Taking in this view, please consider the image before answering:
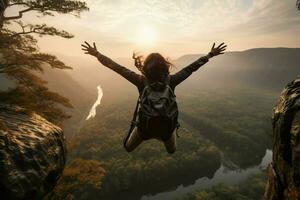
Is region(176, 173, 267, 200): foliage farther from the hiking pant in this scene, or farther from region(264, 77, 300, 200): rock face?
the hiking pant

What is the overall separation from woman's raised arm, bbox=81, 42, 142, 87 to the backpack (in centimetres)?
20

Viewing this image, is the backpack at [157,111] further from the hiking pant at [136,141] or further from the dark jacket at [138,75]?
the hiking pant at [136,141]

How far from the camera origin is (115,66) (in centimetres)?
404

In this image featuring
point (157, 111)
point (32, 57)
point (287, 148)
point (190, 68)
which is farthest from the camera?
point (32, 57)

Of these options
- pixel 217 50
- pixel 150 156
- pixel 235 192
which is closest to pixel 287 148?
pixel 217 50

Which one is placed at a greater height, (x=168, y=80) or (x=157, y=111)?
(x=168, y=80)

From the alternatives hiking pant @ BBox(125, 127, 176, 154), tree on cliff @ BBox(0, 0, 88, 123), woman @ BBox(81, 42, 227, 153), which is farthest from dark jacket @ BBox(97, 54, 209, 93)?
tree on cliff @ BBox(0, 0, 88, 123)

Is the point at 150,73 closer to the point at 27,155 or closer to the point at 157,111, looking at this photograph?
the point at 157,111

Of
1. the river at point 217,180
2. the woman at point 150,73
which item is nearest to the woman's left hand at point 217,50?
the woman at point 150,73

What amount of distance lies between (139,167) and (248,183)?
16058 mm

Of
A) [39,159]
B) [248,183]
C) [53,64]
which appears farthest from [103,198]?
[39,159]

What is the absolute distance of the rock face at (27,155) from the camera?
161 inches

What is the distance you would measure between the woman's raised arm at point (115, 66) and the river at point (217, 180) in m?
35.8

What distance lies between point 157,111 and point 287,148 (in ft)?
9.88
